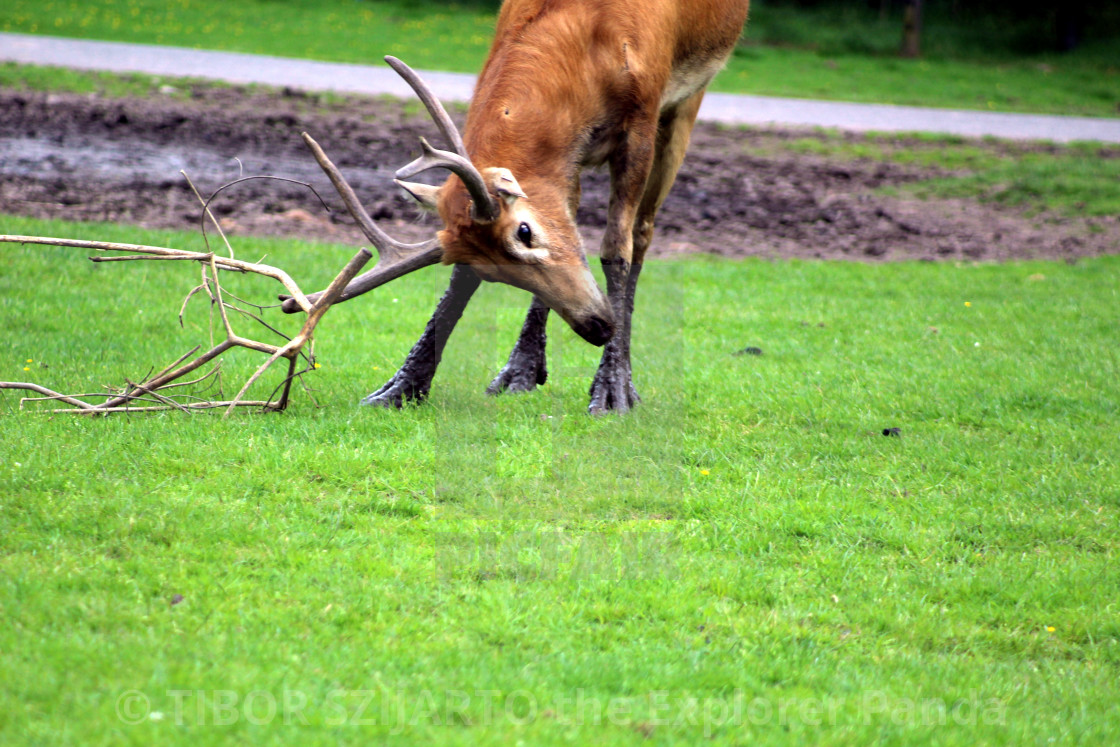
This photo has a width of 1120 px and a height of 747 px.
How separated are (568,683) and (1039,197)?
10.9 m

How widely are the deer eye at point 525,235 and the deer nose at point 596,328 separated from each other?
0.44 m

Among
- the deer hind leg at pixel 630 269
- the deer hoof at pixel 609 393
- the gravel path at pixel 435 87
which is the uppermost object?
→ the deer hind leg at pixel 630 269

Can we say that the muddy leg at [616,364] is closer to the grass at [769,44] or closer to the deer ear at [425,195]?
the deer ear at [425,195]

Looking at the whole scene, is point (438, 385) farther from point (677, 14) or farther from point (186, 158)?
point (186, 158)

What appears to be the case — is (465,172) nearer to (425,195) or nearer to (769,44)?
(425,195)

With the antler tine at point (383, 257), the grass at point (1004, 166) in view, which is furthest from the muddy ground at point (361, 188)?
the antler tine at point (383, 257)

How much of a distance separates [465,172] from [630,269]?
5.67 feet

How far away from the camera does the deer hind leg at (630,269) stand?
5773mm

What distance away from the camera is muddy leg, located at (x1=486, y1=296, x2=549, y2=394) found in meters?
6.11

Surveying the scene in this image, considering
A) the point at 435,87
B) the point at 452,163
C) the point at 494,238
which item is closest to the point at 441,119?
the point at 452,163

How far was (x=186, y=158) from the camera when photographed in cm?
1112

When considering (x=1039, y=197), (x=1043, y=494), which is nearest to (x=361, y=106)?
(x=1039, y=197)

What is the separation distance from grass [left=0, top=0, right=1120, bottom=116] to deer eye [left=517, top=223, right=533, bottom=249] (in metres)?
15.5

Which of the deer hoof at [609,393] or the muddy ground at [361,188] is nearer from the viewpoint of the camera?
the deer hoof at [609,393]
